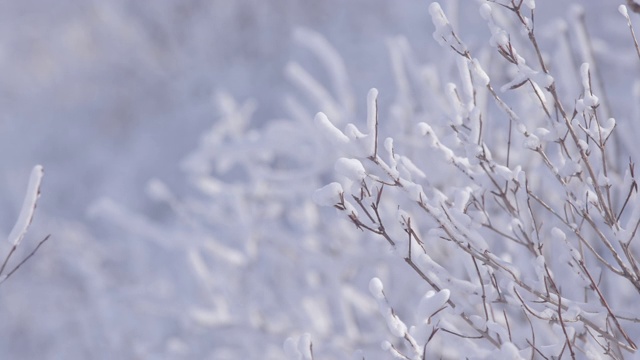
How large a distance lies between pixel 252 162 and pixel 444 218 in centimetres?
241

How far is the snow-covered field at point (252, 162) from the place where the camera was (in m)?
2.46

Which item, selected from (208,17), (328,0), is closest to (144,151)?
(208,17)

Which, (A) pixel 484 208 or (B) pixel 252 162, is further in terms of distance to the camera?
(B) pixel 252 162

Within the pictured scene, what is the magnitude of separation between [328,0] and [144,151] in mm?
3038

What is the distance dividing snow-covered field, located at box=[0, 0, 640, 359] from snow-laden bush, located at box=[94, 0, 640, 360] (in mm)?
12

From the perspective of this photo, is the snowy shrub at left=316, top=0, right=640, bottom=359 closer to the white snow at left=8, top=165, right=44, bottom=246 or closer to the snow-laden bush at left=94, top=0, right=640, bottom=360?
the snow-laden bush at left=94, top=0, right=640, bottom=360

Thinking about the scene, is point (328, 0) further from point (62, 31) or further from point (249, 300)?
point (249, 300)

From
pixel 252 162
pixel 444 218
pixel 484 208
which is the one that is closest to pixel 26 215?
pixel 444 218

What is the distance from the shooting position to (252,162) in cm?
372

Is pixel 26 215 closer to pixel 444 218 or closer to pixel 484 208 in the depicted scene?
pixel 444 218

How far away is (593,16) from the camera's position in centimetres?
740

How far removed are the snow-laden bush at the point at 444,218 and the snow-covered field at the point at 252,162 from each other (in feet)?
0.04

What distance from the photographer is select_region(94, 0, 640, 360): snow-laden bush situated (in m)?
1.36

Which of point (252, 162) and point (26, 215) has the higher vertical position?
point (252, 162)
